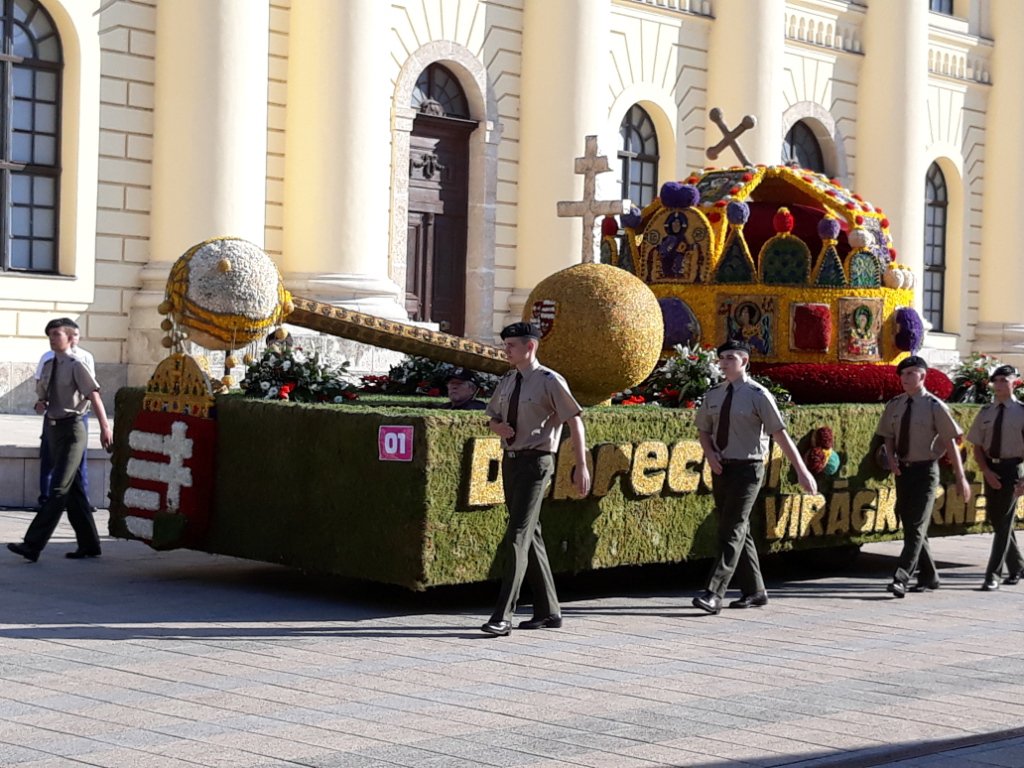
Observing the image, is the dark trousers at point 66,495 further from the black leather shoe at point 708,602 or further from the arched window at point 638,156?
the arched window at point 638,156

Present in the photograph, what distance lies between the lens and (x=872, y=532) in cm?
1364

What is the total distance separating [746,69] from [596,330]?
18739 mm

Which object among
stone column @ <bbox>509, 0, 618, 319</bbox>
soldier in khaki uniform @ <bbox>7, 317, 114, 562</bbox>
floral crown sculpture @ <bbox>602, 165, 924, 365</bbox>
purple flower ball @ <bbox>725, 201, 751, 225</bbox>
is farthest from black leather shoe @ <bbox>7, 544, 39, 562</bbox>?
stone column @ <bbox>509, 0, 618, 319</bbox>

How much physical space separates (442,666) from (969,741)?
2691 mm

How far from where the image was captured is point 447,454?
34.8 feet

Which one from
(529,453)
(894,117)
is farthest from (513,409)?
(894,117)

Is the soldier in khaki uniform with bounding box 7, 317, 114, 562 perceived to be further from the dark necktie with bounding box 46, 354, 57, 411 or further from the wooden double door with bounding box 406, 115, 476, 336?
the wooden double door with bounding box 406, 115, 476, 336

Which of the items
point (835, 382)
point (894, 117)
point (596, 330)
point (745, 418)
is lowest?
point (745, 418)

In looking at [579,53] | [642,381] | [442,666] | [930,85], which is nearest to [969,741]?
[442,666]

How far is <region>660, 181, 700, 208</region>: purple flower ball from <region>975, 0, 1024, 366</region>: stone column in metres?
21.8

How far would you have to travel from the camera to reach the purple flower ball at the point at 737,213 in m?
14.8

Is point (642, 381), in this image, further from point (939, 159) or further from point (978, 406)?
point (939, 159)

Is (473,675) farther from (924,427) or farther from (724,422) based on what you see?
(924,427)

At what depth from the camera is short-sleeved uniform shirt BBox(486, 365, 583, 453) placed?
10211 millimetres
